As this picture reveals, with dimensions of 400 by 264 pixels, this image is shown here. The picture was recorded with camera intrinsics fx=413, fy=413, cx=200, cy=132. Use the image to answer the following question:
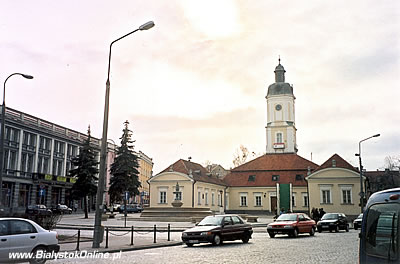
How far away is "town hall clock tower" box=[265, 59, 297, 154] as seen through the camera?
253ft

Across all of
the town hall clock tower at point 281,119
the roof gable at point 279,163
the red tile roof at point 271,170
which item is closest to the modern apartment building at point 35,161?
the red tile roof at point 271,170

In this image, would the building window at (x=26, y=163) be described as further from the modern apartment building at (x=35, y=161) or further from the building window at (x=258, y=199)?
the building window at (x=258, y=199)

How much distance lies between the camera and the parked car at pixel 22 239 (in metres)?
12.0

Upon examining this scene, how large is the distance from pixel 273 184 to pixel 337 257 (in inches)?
1954

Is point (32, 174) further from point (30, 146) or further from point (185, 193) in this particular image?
point (185, 193)

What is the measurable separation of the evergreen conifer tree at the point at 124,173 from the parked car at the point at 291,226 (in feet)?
111

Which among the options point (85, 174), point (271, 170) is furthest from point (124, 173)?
point (271, 170)

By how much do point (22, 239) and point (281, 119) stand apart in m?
69.5

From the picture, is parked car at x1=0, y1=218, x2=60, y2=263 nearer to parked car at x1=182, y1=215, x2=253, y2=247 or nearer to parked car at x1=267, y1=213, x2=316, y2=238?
parked car at x1=182, y1=215, x2=253, y2=247

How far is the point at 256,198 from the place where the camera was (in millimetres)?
64812

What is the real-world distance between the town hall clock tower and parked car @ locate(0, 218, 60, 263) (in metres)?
66.7

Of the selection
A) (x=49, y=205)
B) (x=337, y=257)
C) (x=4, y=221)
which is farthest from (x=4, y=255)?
(x=49, y=205)

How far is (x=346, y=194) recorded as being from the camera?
54.8 m

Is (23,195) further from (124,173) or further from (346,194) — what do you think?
(346,194)
